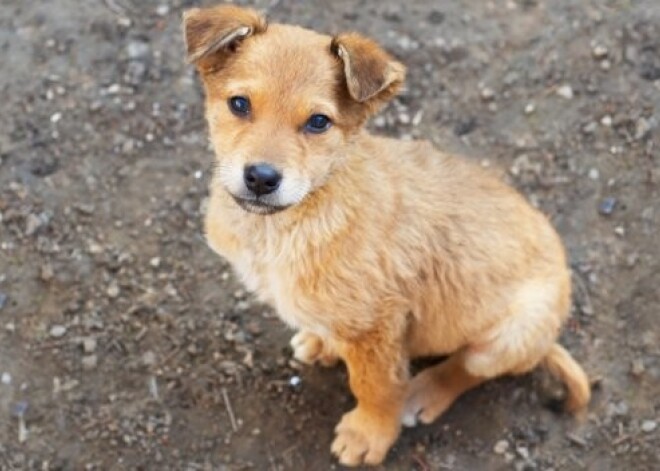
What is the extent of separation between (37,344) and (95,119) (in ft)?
5.33

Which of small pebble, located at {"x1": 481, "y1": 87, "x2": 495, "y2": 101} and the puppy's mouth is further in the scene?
small pebble, located at {"x1": 481, "y1": 87, "x2": 495, "y2": 101}

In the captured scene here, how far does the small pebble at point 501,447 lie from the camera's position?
6270 mm

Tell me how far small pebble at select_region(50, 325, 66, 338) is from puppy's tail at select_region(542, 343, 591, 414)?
266 cm

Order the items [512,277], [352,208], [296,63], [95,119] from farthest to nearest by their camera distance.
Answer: [95,119], [512,277], [352,208], [296,63]

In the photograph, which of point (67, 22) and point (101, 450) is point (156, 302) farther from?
point (67, 22)

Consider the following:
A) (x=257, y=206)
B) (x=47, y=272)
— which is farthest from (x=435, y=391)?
(x=47, y=272)

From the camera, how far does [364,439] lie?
20.1 feet

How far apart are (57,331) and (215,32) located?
2.33m

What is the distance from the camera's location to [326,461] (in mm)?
6227

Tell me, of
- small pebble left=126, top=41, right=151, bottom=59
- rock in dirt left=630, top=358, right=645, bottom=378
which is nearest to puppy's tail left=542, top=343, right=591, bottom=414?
rock in dirt left=630, top=358, right=645, bottom=378

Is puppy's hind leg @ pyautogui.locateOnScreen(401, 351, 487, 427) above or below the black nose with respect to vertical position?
below

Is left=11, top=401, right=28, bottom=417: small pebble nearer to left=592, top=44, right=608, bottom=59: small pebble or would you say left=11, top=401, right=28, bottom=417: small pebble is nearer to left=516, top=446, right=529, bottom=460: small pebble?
left=516, top=446, right=529, bottom=460: small pebble

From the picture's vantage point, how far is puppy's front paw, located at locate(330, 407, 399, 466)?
611 cm

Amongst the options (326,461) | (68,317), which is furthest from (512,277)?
(68,317)
